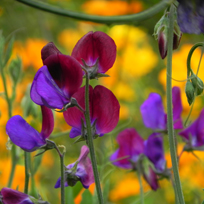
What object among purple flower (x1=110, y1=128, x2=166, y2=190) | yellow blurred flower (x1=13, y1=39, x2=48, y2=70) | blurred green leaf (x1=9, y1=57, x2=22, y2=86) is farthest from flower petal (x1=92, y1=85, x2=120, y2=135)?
yellow blurred flower (x1=13, y1=39, x2=48, y2=70)

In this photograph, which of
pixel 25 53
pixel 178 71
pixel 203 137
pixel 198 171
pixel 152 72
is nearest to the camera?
pixel 203 137

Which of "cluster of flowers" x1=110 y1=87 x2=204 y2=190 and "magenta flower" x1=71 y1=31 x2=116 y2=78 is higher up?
"magenta flower" x1=71 y1=31 x2=116 y2=78

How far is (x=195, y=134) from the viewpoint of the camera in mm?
538

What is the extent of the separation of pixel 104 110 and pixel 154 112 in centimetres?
15

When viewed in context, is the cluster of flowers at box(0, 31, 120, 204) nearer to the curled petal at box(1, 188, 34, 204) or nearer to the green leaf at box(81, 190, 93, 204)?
the curled petal at box(1, 188, 34, 204)

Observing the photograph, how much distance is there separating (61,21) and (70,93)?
57.8 inches

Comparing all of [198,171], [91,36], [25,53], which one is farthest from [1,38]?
[25,53]

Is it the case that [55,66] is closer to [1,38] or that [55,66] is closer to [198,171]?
[1,38]

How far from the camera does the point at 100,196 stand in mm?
358

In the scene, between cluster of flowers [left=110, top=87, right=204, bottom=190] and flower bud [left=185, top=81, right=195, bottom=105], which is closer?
flower bud [left=185, top=81, right=195, bottom=105]

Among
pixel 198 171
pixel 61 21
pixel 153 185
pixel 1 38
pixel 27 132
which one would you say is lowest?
pixel 198 171

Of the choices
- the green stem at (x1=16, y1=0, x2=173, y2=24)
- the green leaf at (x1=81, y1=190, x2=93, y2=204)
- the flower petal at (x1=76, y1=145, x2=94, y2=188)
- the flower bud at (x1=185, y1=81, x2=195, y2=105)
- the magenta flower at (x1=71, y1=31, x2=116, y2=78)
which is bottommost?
the green leaf at (x1=81, y1=190, x2=93, y2=204)

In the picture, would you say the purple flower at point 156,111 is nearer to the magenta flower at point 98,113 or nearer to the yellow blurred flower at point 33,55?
the magenta flower at point 98,113

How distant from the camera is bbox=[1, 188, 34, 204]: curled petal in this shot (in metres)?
0.40
